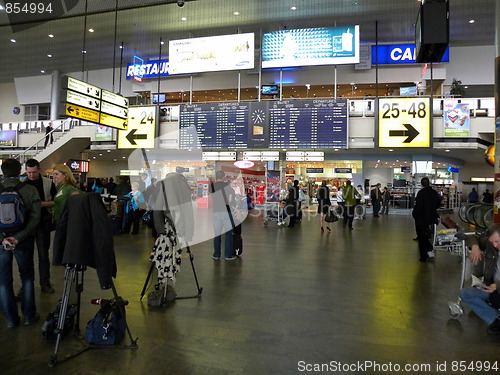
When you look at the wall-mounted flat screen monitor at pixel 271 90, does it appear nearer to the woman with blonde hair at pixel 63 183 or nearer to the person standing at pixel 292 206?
the person standing at pixel 292 206

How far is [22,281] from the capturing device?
3.49m

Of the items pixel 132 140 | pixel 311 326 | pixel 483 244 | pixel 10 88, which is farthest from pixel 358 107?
pixel 10 88

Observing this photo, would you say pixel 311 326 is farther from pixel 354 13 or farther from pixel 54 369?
pixel 354 13

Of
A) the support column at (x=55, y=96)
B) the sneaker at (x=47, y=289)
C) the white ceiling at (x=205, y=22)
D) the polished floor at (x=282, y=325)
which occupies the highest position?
the white ceiling at (x=205, y=22)

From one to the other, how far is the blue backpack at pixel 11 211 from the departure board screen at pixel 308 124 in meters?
10.1

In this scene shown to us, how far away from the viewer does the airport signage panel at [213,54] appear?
1420 centimetres

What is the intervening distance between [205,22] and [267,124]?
6275 mm

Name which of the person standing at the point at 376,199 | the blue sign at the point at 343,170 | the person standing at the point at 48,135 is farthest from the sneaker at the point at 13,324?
the blue sign at the point at 343,170

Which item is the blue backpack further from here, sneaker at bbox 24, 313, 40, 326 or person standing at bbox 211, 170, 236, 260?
person standing at bbox 211, 170, 236, 260

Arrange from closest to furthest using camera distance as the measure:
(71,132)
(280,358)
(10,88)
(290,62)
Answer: (280,358), (290,62), (71,132), (10,88)

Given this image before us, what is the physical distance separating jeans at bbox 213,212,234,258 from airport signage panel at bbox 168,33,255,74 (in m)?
8.96

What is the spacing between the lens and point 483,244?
3.73 meters

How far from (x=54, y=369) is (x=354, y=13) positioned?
15618 millimetres

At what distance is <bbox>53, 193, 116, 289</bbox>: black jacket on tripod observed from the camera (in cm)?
296
